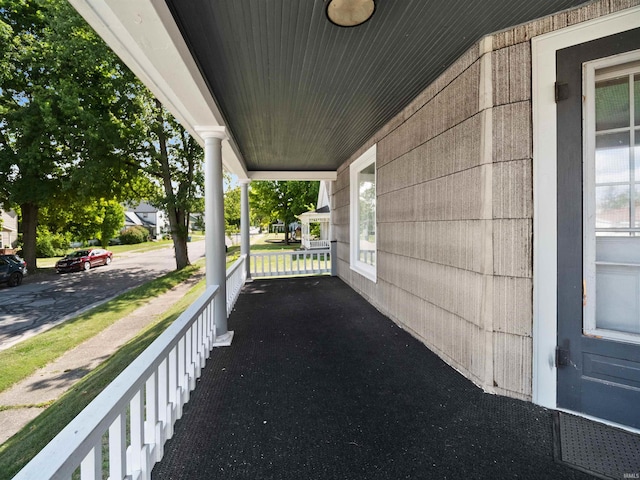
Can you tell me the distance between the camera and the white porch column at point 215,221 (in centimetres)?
328

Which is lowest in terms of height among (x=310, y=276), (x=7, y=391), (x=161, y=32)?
(x=7, y=391)

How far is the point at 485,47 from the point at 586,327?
208 centimetres

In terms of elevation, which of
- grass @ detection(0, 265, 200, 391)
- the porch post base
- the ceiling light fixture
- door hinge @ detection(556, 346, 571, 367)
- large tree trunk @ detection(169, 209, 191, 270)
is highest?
the ceiling light fixture

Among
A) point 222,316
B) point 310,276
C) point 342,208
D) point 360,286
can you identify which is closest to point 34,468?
point 222,316

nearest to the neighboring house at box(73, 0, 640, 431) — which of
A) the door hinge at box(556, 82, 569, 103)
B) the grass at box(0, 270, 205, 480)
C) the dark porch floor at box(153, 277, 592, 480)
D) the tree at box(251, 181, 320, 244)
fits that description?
the door hinge at box(556, 82, 569, 103)

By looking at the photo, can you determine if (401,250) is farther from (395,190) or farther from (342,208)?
(342,208)

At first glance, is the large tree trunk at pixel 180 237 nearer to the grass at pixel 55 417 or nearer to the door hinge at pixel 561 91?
the grass at pixel 55 417

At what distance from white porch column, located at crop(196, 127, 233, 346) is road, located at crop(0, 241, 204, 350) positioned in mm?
4866

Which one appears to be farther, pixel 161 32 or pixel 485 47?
pixel 485 47

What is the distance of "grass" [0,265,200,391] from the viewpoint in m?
4.21

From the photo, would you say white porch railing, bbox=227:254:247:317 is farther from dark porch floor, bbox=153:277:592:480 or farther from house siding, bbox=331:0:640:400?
house siding, bbox=331:0:640:400

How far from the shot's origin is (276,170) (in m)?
7.06

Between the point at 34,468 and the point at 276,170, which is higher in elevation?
the point at 276,170

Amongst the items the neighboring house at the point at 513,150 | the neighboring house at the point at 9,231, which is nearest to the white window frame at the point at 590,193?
the neighboring house at the point at 513,150
